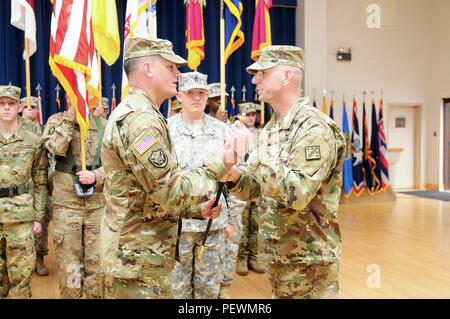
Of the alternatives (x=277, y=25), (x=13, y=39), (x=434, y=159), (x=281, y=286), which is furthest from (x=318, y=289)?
(x=434, y=159)

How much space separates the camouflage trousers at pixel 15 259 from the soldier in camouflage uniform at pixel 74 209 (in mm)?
217

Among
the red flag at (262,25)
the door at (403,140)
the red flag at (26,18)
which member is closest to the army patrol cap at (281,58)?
the red flag at (262,25)

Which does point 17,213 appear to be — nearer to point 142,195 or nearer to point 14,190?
point 14,190

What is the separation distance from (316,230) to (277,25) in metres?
7.37

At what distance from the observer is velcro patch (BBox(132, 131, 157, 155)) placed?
1.57 metres

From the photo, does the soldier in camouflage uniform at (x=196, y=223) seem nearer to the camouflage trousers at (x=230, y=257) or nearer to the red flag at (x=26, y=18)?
the camouflage trousers at (x=230, y=257)

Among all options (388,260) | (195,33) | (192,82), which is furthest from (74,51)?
(388,260)

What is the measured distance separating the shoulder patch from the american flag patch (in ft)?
0.10

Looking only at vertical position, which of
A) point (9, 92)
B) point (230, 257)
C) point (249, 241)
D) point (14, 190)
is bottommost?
point (249, 241)

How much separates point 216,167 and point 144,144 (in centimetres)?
28

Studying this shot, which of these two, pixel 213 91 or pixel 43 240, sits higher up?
pixel 213 91

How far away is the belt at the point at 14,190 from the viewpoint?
2.95 meters

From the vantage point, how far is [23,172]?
303 centimetres

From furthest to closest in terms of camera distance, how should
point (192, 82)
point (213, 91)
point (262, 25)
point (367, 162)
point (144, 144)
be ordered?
point (367, 162)
point (262, 25)
point (213, 91)
point (192, 82)
point (144, 144)
